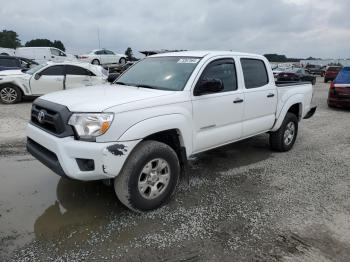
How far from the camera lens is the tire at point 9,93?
11.7m

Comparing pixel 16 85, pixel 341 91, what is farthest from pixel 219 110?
pixel 341 91

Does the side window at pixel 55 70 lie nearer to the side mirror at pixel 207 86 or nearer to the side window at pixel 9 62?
the side window at pixel 9 62

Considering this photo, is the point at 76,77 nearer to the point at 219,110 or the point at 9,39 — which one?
the point at 219,110

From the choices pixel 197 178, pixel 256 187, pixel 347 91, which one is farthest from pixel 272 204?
pixel 347 91

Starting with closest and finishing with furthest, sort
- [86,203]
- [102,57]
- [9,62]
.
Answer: [86,203]
[9,62]
[102,57]

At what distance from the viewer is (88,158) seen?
11.2ft

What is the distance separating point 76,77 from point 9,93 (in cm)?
231

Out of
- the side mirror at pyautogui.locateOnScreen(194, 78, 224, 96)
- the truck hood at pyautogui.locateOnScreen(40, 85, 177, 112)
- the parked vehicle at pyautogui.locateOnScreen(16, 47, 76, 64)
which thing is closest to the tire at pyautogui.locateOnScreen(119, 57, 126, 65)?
the parked vehicle at pyautogui.locateOnScreen(16, 47, 76, 64)

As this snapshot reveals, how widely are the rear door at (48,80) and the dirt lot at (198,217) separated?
647 centimetres

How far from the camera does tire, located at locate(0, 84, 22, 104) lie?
1173 centimetres

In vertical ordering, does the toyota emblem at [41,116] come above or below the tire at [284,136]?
above

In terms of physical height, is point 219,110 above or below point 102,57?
below

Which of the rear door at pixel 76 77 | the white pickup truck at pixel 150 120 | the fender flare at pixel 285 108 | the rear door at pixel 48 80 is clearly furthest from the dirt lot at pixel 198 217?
the rear door at pixel 76 77

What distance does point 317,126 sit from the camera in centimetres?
950
